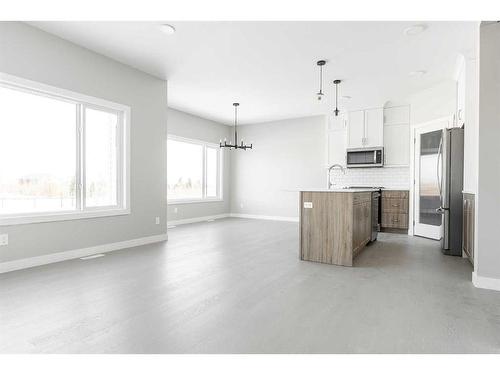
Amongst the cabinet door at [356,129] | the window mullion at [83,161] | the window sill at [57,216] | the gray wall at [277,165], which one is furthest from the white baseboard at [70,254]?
the cabinet door at [356,129]

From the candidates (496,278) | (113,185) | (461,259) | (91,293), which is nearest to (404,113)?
(461,259)

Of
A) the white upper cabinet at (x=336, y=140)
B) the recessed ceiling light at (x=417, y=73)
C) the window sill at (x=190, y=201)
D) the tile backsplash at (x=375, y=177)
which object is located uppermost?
the recessed ceiling light at (x=417, y=73)

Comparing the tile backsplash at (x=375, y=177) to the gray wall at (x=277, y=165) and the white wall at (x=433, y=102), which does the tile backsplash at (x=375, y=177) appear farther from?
the white wall at (x=433, y=102)

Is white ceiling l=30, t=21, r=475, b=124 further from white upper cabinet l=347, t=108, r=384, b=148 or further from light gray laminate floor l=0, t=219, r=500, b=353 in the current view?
light gray laminate floor l=0, t=219, r=500, b=353

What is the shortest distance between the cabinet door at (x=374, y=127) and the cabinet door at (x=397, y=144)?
0.12 meters

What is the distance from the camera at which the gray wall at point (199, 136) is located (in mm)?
7047

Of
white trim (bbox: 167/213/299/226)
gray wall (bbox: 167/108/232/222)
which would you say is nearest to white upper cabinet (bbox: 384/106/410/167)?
white trim (bbox: 167/213/299/226)

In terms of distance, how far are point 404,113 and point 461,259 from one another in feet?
11.4

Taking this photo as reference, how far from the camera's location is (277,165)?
8375 millimetres

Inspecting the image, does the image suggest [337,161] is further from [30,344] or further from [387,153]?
[30,344]

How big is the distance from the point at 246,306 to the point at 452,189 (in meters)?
3.56

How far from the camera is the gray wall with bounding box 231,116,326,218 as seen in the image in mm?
7766

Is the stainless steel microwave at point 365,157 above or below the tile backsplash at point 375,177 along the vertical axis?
above

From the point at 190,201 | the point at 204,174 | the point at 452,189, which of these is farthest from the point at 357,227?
the point at 204,174
